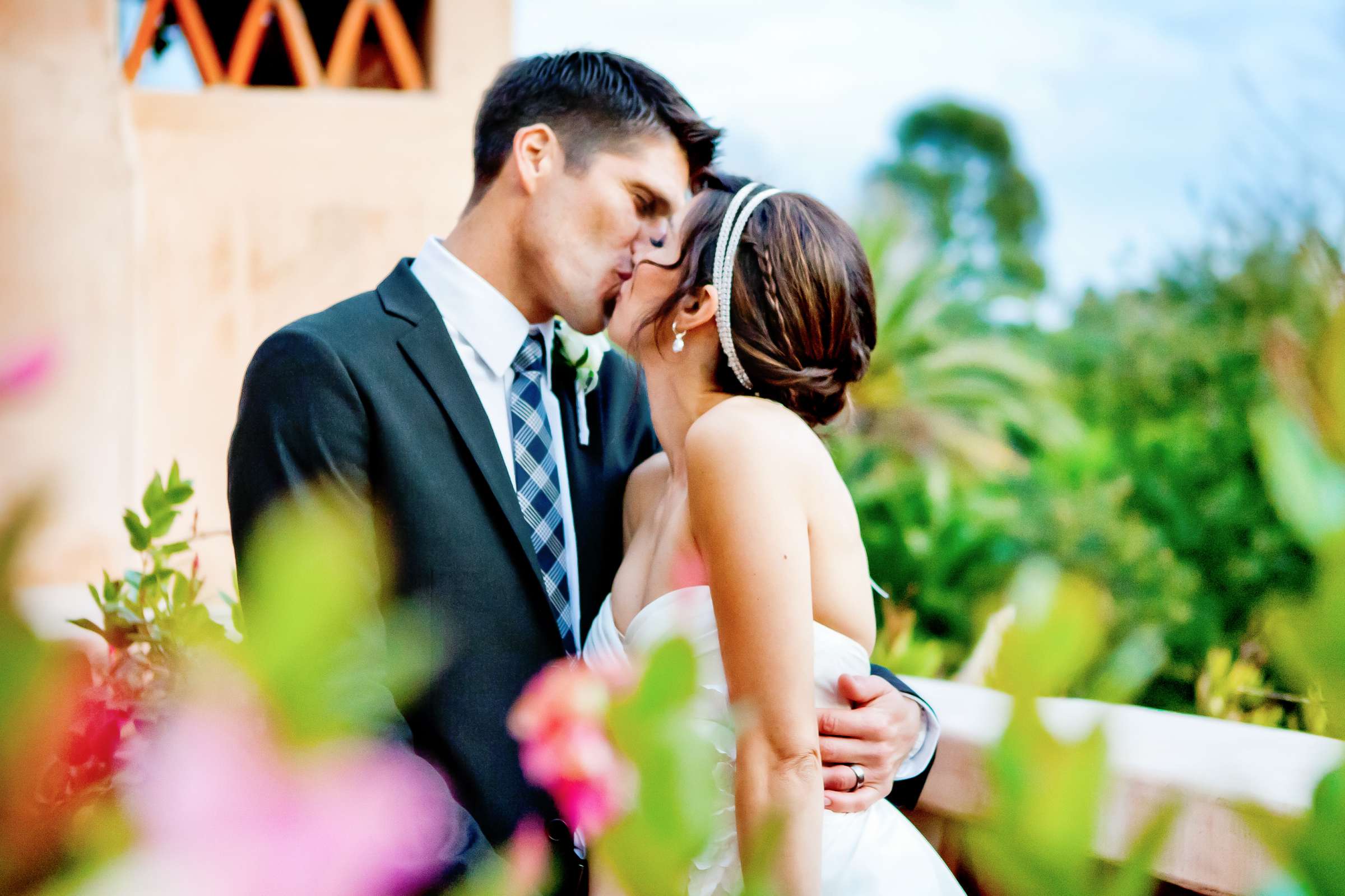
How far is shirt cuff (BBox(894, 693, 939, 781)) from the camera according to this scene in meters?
2.24

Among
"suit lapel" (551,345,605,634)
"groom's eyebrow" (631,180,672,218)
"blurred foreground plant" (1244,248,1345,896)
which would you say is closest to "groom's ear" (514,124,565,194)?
"groom's eyebrow" (631,180,672,218)

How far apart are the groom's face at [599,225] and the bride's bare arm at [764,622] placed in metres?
1.00

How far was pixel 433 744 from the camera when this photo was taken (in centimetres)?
217

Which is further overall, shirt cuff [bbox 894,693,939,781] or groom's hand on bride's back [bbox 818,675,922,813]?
shirt cuff [bbox 894,693,939,781]

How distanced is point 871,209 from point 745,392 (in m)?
9.70

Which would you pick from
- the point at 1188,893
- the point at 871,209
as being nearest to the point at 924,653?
the point at 1188,893

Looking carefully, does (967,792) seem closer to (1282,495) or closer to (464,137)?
(1282,495)

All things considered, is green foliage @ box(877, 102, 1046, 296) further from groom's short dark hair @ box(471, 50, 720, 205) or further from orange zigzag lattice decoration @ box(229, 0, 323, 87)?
groom's short dark hair @ box(471, 50, 720, 205)

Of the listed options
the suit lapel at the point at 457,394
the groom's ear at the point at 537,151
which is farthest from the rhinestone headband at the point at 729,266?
the groom's ear at the point at 537,151

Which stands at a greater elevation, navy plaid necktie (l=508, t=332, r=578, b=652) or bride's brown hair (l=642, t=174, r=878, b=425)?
bride's brown hair (l=642, t=174, r=878, b=425)

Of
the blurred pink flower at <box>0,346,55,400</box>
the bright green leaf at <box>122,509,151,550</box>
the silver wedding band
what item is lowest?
the silver wedding band

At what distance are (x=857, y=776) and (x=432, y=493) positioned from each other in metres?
0.95

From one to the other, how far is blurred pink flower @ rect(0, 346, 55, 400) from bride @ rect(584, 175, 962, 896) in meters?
1.39

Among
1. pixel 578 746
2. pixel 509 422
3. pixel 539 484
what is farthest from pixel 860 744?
pixel 578 746
